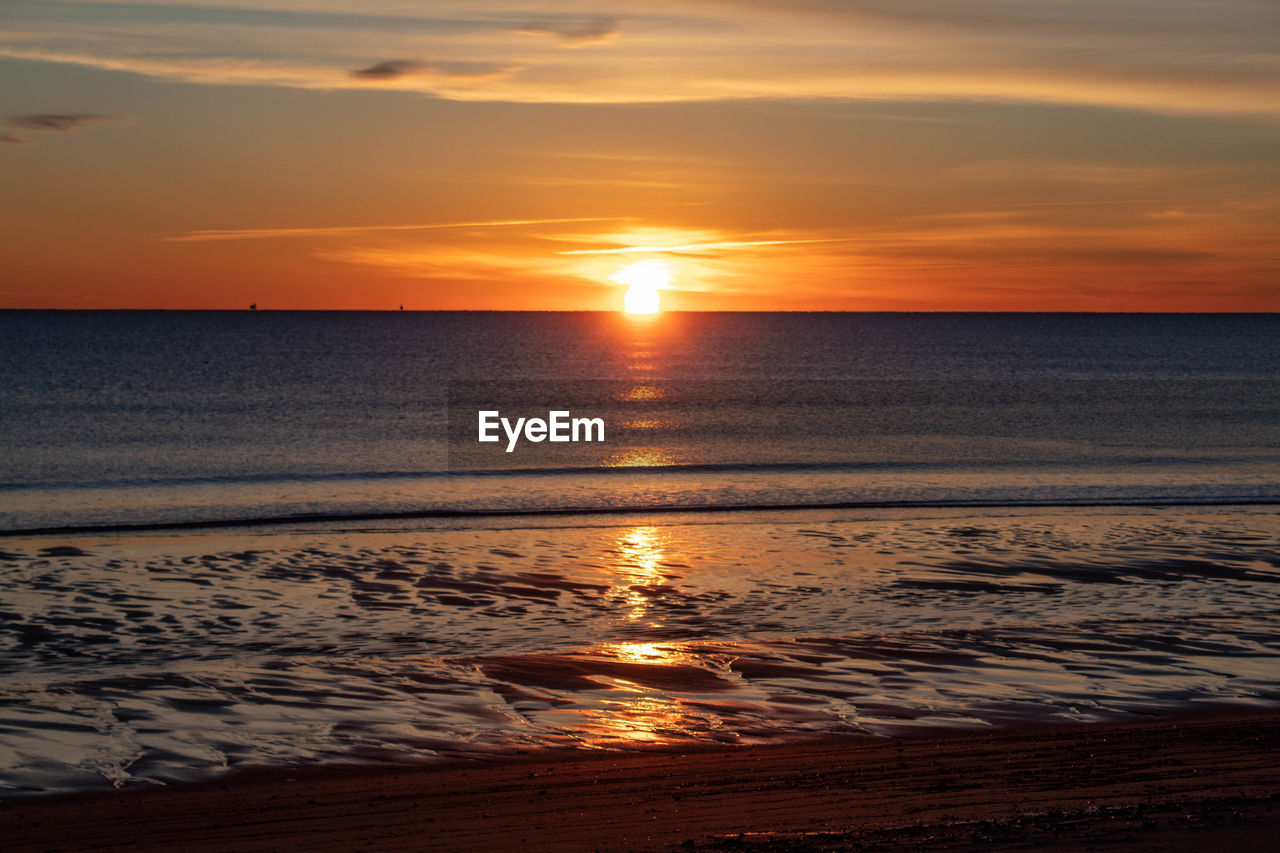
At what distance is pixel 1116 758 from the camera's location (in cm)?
806

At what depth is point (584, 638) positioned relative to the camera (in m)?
12.6

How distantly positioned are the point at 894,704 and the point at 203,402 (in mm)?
59012

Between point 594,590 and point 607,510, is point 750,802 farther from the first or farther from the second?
point 607,510

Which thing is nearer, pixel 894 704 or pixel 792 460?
pixel 894 704

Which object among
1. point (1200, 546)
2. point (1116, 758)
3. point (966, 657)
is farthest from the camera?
point (1200, 546)

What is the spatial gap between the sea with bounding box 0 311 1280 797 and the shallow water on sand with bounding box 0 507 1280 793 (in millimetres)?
55

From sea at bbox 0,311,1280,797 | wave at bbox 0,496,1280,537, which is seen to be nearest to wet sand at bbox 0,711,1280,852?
sea at bbox 0,311,1280,797

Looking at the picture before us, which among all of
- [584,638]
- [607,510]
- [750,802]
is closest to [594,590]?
[584,638]

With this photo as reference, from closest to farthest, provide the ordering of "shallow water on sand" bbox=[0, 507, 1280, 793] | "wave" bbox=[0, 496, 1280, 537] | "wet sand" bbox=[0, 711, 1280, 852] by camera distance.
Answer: "wet sand" bbox=[0, 711, 1280, 852], "shallow water on sand" bbox=[0, 507, 1280, 793], "wave" bbox=[0, 496, 1280, 537]

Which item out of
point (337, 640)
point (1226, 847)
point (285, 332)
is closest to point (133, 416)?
point (337, 640)

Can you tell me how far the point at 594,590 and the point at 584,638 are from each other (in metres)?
2.91

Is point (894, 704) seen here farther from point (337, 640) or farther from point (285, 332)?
point (285, 332)

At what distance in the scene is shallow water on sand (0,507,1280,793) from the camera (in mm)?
8984

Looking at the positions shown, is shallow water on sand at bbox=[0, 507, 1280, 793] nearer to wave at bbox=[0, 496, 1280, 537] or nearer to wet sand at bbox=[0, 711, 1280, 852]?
wet sand at bbox=[0, 711, 1280, 852]
